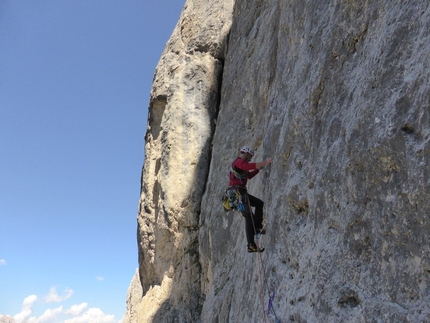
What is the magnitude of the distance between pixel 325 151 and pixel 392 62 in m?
1.45

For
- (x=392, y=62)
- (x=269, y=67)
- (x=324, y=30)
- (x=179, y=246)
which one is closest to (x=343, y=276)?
(x=392, y=62)

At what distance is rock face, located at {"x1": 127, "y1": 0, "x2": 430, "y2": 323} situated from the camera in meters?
3.83

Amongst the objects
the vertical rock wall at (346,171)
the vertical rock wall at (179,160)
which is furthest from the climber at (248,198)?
the vertical rock wall at (179,160)

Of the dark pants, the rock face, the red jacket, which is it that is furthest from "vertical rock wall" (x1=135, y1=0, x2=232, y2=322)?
the red jacket

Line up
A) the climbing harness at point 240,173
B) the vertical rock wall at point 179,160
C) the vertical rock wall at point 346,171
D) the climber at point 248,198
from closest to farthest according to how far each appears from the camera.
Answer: the vertical rock wall at point 346,171 < the climber at point 248,198 < the climbing harness at point 240,173 < the vertical rock wall at point 179,160

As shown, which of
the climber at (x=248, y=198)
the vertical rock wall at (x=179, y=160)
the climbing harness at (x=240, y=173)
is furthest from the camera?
the vertical rock wall at (x=179, y=160)

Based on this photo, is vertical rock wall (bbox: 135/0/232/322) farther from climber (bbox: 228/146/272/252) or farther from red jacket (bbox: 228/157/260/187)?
red jacket (bbox: 228/157/260/187)

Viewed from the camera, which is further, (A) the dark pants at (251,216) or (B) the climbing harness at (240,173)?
(B) the climbing harness at (240,173)

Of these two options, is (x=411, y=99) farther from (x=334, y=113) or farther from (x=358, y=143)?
(x=334, y=113)

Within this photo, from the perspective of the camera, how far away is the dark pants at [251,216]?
7.12 metres

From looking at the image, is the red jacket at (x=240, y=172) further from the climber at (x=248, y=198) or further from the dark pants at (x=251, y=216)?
the dark pants at (x=251, y=216)

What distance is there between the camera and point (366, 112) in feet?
14.8

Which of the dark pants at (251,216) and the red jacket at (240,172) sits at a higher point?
the red jacket at (240,172)

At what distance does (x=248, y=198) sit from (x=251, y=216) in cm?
33
